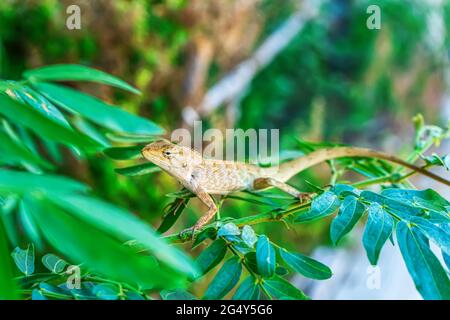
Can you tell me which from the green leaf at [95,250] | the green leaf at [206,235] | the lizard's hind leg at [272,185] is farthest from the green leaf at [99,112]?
the lizard's hind leg at [272,185]

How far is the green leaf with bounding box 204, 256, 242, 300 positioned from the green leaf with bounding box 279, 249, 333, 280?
0.16ft

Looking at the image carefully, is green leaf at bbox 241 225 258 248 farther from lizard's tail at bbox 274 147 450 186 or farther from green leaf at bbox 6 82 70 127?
lizard's tail at bbox 274 147 450 186

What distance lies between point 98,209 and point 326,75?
15.7 ft

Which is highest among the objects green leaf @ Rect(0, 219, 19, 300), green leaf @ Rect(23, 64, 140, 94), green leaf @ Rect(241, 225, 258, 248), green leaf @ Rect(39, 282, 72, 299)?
green leaf @ Rect(23, 64, 140, 94)

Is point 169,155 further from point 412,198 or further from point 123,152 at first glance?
point 412,198

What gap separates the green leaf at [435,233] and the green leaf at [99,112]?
30 centimetres

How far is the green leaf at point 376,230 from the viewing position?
19.3 inches

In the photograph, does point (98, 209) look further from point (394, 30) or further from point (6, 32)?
point (394, 30)

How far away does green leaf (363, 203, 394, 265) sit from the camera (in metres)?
0.49

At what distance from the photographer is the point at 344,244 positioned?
337cm

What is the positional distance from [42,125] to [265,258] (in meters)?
0.26

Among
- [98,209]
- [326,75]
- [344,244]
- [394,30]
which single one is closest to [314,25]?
[326,75]

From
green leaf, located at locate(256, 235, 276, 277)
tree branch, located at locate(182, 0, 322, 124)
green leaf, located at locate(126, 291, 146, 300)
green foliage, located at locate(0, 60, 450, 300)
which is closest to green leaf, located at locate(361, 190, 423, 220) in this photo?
green foliage, located at locate(0, 60, 450, 300)

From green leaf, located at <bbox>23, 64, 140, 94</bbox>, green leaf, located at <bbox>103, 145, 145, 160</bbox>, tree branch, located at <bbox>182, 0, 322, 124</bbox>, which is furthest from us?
tree branch, located at <bbox>182, 0, 322, 124</bbox>
